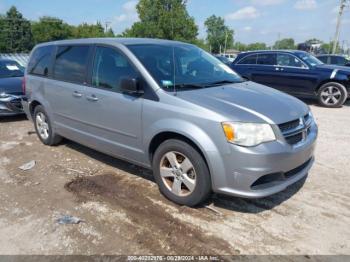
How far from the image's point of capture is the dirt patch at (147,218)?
309 centimetres

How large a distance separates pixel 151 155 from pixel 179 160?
0.47 meters

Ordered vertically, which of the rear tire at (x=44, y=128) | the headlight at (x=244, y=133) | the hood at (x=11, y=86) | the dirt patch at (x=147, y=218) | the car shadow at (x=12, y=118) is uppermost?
the headlight at (x=244, y=133)

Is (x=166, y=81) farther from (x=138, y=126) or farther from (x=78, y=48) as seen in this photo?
(x=78, y=48)

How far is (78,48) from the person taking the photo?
5.02 m

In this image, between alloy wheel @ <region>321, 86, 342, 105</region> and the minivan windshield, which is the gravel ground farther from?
alloy wheel @ <region>321, 86, 342, 105</region>

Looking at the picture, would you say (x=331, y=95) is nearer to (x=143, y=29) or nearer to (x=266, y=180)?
(x=266, y=180)

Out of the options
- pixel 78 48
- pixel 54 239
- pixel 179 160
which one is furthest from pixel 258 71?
pixel 54 239

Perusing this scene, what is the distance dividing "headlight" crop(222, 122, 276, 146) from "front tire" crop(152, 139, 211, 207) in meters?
0.42

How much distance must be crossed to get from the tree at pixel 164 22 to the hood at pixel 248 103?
42739 millimetres

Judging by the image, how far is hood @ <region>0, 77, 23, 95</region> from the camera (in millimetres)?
8141

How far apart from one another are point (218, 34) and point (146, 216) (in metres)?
96.2

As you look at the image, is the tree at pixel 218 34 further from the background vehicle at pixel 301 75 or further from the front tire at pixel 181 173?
the front tire at pixel 181 173

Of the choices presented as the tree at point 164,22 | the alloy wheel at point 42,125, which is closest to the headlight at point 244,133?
the alloy wheel at point 42,125

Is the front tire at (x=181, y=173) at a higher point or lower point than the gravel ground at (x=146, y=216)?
higher
